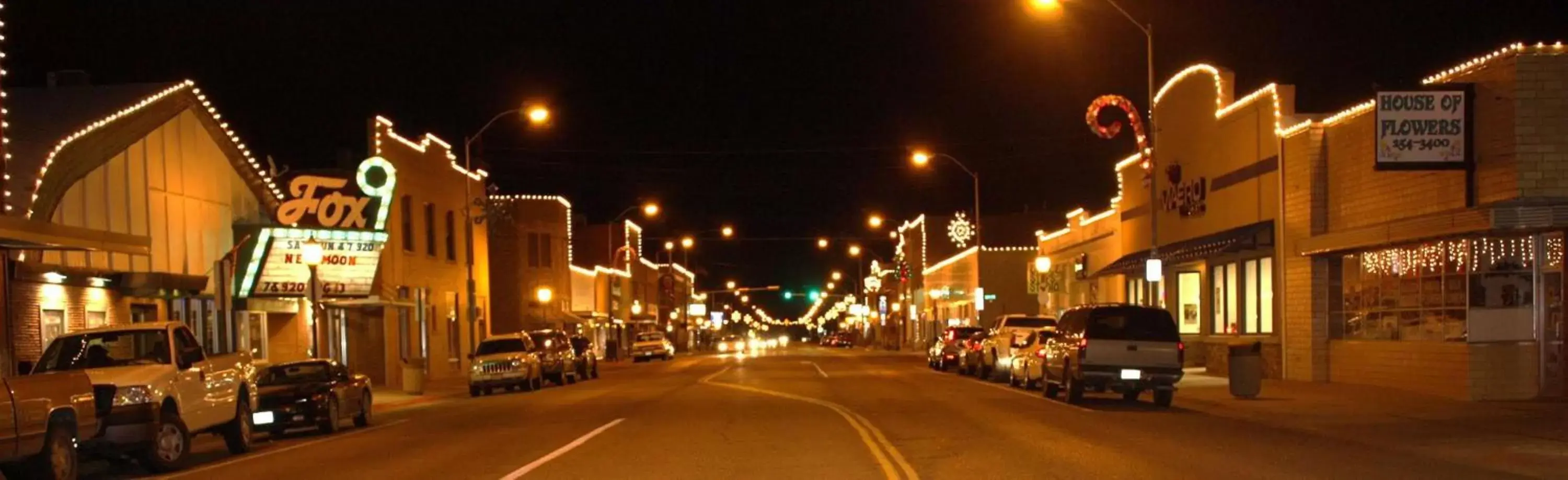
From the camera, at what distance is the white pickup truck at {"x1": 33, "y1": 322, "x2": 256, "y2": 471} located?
17.2m

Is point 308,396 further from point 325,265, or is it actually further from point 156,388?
point 325,265

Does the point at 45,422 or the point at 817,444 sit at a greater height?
the point at 45,422

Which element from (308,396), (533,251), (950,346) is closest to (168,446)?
(308,396)

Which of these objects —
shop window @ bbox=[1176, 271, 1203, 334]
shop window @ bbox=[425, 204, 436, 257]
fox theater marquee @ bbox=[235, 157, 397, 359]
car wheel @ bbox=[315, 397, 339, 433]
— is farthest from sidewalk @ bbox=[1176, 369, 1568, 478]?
shop window @ bbox=[425, 204, 436, 257]

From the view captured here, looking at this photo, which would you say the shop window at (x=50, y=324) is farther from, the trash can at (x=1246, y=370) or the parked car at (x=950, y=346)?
the parked car at (x=950, y=346)

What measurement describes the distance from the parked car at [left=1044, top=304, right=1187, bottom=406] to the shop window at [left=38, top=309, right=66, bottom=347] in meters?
17.7

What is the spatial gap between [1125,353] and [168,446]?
1534 cm

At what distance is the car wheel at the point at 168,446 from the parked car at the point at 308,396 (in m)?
4.20

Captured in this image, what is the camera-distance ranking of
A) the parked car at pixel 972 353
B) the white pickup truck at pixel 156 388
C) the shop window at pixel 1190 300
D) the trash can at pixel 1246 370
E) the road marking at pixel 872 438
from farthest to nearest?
the shop window at pixel 1190 300 < the parked car at pixel 972 353 < the trash can at pixel 1246 370 < the white pickup truck at pixel 156 388 < the road marking at pixel 872 438

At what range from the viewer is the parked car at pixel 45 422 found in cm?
1431

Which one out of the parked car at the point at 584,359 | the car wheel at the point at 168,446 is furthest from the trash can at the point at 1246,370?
the parked car at the point at 584,359

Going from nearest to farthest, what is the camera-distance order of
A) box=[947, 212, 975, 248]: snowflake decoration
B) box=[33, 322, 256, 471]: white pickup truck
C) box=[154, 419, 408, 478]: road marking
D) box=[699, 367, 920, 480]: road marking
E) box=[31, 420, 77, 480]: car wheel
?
box=[699, 367, 920, 480]: road marking
box=[31, 420, 77, 480]: car wheel
box=[33, 322, 256, 471]: white pickup truck
box=[154, 419, 408, 478]: road marking
box=[947, 212, 975, 248]: snowflake decoration

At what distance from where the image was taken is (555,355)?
41.0 m

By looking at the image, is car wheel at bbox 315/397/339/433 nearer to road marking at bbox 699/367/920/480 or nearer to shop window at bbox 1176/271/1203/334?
road marking at bbox 699/367/920/480
